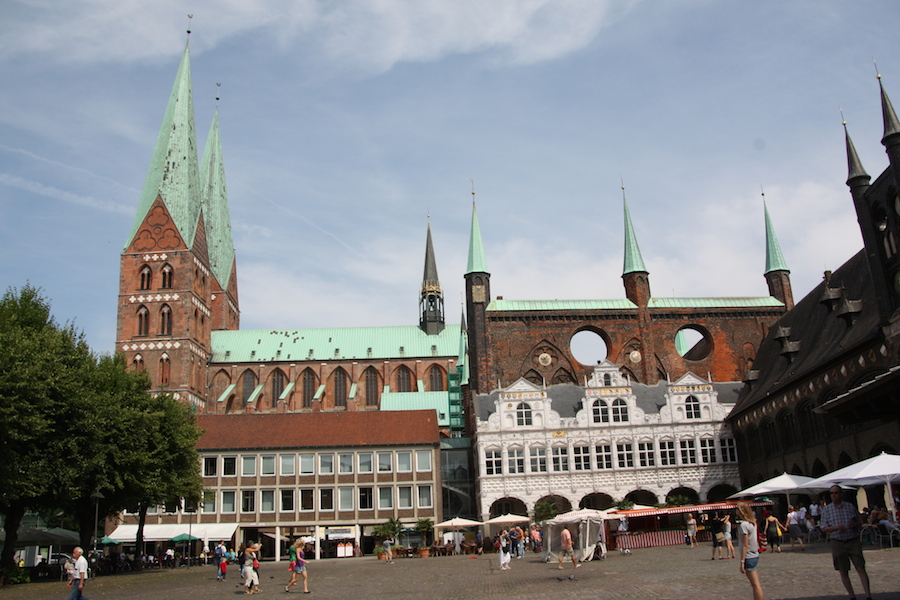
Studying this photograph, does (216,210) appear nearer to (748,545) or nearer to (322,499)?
(322,499)

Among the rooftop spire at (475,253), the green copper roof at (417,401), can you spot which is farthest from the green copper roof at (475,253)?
the green copper roof at (417,401)

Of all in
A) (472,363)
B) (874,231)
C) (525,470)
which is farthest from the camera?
(472,363)

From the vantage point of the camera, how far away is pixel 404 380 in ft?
297

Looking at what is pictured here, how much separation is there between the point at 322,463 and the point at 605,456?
61.5 ft

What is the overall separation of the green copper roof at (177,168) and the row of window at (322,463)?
35.0m

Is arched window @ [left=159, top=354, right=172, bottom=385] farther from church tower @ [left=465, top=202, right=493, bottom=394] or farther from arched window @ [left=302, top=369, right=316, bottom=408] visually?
church tower @ [left=465, top=202, right=493, bottom=394]

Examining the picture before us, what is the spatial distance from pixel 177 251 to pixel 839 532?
80680 millimetres

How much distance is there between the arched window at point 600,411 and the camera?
52.4 m

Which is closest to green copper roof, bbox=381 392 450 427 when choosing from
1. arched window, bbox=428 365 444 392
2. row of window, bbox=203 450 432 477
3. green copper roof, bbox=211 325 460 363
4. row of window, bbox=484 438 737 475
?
arched window, bbox=428 365 444 392

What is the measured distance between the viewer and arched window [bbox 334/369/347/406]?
89188 mm

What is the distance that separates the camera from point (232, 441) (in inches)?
Answer: 2256

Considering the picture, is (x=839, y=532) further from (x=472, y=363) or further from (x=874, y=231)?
(x=472, y=363)

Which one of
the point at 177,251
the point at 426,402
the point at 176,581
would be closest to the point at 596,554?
→ the point at 176,581

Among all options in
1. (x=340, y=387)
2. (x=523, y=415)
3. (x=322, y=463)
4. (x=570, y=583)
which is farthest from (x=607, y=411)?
(x=340, y=387)
